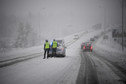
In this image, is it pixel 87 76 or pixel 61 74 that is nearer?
pixel 87 76

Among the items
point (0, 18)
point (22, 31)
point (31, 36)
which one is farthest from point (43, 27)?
point (22, 31)

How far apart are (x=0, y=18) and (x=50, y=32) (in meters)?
47.9

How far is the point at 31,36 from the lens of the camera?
6638 cm

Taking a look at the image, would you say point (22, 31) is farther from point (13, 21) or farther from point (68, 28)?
point (68, 28)

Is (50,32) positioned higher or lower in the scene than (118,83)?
higher

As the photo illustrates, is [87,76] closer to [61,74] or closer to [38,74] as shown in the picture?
[61,74]

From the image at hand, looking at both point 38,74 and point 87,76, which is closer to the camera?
point 87,76

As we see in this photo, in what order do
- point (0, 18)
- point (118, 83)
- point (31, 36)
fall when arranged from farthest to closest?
point (0, 18)
point (31, 36)
point (118, 83)

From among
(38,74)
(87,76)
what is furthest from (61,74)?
(87,76)

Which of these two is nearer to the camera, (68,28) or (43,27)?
(68,28)

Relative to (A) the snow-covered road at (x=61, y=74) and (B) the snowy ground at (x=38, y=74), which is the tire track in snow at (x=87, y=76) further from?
(B) the snowy ground at (x=38, y=74)

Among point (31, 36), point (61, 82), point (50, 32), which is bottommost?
point (61, 82)

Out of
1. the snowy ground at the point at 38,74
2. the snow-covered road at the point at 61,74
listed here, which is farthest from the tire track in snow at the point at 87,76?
the snowy ground at the point at 38,74

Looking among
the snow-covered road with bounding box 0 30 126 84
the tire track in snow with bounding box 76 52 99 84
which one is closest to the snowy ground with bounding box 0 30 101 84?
the snow-covered road with bounding box 0 30 126 84
